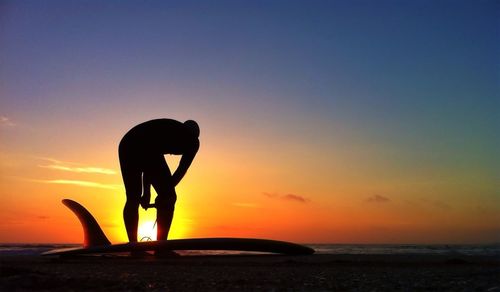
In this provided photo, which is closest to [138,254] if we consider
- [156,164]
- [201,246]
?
[201,246]

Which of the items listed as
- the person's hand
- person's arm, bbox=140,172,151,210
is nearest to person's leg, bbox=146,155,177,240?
person's arm, bbox=140,172,151,210

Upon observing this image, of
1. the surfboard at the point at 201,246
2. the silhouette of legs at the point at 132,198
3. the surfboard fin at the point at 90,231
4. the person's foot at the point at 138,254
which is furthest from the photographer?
the surfboard fin at the point at 90,231

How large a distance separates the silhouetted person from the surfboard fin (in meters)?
1.35

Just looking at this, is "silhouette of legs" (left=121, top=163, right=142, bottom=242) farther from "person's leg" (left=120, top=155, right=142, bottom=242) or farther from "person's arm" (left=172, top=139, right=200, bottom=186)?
"person's arm" (left=172, top=139, right=200, bottom=186)

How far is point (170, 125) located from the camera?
1467 cm

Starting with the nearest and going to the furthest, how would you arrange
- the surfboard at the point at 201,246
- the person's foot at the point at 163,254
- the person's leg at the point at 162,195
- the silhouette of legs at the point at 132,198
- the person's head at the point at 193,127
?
1. the surfboard at the point at 201,246
2. the person's foot at the point at 163,254
3. the person's leg at the point at 162,195
4. the silhouette of legs at the point at 132,198
5. the person's head at the point at 193,127

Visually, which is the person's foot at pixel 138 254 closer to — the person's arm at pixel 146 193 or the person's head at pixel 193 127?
the person's arm at pixel 146 193

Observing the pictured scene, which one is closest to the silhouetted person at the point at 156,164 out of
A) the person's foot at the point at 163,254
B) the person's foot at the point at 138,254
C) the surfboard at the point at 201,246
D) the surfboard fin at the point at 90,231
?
the person's foot at the point at 138,254

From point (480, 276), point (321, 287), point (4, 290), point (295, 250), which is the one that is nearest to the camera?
point (4, 290)

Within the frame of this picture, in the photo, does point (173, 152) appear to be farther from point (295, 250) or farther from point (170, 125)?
point (295, 250)

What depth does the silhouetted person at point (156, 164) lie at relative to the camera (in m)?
14.4

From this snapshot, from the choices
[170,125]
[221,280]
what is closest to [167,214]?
[170,125]

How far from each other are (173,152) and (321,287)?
9160mm

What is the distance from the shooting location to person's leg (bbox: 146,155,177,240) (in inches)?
565
